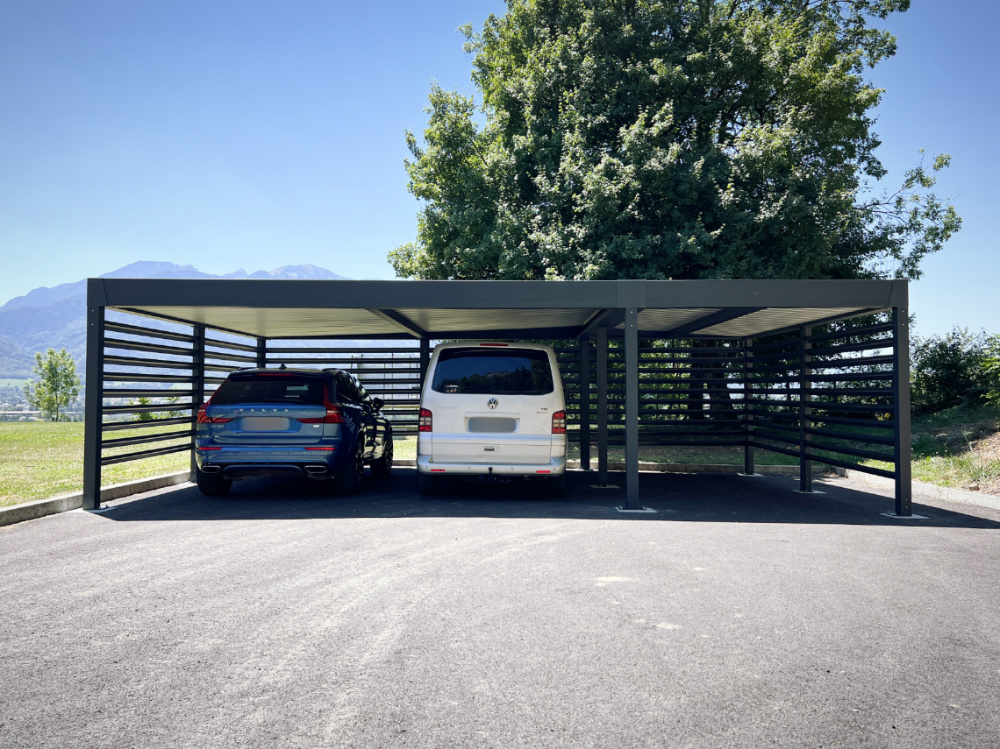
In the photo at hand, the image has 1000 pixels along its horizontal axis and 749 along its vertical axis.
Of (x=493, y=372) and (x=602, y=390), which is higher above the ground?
(x=493, y=372)

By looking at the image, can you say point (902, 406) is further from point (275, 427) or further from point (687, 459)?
point (687, 459)

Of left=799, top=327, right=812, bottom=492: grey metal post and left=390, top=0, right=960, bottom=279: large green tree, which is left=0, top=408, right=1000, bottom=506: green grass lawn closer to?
left=799, top=327, right=812, bottom=492: grey metal post

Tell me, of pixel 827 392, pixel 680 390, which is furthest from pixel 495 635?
pixel 680 390

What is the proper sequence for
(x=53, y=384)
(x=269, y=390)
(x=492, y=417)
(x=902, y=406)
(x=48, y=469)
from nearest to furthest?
(x=902, y=406) → (x=492, y=417) → (x=269, y=390) → (x=48, y=469) → (x=53, y=384)

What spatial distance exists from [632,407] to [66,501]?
6631 mm

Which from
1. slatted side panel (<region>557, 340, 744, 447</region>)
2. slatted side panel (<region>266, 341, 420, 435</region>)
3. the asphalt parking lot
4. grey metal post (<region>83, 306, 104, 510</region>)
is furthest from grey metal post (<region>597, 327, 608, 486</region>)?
grey metal post (<region>83, 306, 104, 510</region>)

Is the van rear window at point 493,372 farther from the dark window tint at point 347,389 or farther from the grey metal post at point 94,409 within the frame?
the grey metal post at point 94,409

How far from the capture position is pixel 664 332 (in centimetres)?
1325

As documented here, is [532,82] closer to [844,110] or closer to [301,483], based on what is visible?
[844,110]

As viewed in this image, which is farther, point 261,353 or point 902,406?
point 261,353

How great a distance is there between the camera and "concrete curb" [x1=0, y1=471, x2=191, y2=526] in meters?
7.41

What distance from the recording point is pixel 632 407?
27.4ft

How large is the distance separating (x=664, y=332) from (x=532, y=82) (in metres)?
8.81

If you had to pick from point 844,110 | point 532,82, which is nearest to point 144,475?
point 532,82
